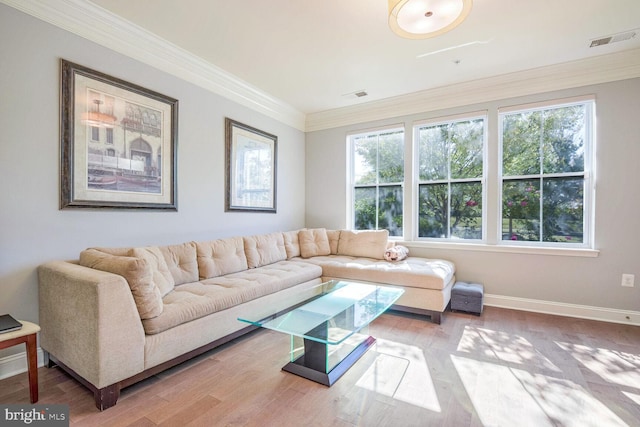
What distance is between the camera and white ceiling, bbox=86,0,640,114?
7.51ft

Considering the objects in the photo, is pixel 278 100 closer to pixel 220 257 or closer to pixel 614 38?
pixel 220 257

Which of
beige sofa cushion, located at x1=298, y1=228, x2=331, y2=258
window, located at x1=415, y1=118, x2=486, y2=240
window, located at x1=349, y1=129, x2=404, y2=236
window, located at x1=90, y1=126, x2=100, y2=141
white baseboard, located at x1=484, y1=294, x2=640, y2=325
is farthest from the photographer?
window, located at x1=349, y1=129, x2=404, y2=236

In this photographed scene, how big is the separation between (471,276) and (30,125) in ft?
14.9

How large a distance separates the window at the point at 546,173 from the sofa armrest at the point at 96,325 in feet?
12.9

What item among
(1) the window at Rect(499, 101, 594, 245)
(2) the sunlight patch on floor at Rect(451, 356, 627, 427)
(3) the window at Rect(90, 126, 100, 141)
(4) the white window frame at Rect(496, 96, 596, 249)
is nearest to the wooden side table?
(3) the window at Rect(90, 126, 100, 141)

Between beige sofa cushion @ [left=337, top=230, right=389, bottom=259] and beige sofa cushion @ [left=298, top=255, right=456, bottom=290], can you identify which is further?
beige sofa cushion @ [left=337, top=230, right=389, bottom=259]

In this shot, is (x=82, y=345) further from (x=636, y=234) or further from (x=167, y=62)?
(x=636, y=234)

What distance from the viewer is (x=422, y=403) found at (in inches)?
67.8

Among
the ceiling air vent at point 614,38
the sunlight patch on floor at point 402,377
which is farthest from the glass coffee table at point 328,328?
the ceiling air vent at point 614,38

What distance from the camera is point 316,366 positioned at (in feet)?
6.61

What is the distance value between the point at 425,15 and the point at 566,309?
3396mm

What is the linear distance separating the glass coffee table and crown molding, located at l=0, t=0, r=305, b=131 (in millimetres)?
2546

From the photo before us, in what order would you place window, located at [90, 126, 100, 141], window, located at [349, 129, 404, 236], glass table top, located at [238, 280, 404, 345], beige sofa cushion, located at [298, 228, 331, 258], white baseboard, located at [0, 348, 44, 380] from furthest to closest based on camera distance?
window, located at [349, 129, 404, 236] < beige sofa cushion, located at [298, 228, 331, 258] < window, located at [90, 126, 100, 141] < white baseboard, located at [0, 348, 44, 380] < glass table top, located at [238, 280, 404, 345]

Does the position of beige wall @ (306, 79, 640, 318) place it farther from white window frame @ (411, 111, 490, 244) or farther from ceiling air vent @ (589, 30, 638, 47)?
ceiling air vent @ (589, 30, 638, 47)
